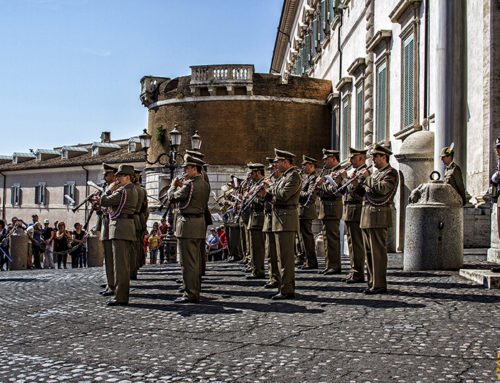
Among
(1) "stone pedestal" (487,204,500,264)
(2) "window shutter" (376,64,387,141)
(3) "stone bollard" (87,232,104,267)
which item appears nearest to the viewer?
(1) "stone pedestal" (487,204,500,264)

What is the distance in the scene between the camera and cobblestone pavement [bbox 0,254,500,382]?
5082 mm

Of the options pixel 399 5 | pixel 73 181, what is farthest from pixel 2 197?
pixel 399 5

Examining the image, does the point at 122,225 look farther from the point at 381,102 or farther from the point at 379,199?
the point at 381,102

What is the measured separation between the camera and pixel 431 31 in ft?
50.8

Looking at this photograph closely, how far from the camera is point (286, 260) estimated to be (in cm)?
895

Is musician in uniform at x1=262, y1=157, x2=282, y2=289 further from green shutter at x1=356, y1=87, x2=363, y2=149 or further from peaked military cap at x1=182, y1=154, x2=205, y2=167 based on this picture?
green shutter at x1=356, y1=87, x2=363, y2=149

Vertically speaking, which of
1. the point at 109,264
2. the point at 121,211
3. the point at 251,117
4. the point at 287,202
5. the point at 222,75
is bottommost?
the point at 109,264

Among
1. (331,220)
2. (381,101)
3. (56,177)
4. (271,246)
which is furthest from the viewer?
(56,177)

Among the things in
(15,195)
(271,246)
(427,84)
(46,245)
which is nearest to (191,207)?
(271,246)

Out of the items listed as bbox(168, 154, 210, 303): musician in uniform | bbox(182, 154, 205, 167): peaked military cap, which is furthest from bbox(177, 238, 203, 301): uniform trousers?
bbox(182, 154, 205, 167): peaked military cap

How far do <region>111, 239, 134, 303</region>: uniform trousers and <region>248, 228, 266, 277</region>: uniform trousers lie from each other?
10.3 ft

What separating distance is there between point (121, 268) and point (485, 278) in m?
4.87

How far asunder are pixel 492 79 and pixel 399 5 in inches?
206

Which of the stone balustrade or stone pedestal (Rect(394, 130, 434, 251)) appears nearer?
stone pedestal (Rect(394, 130, 434, 251))
